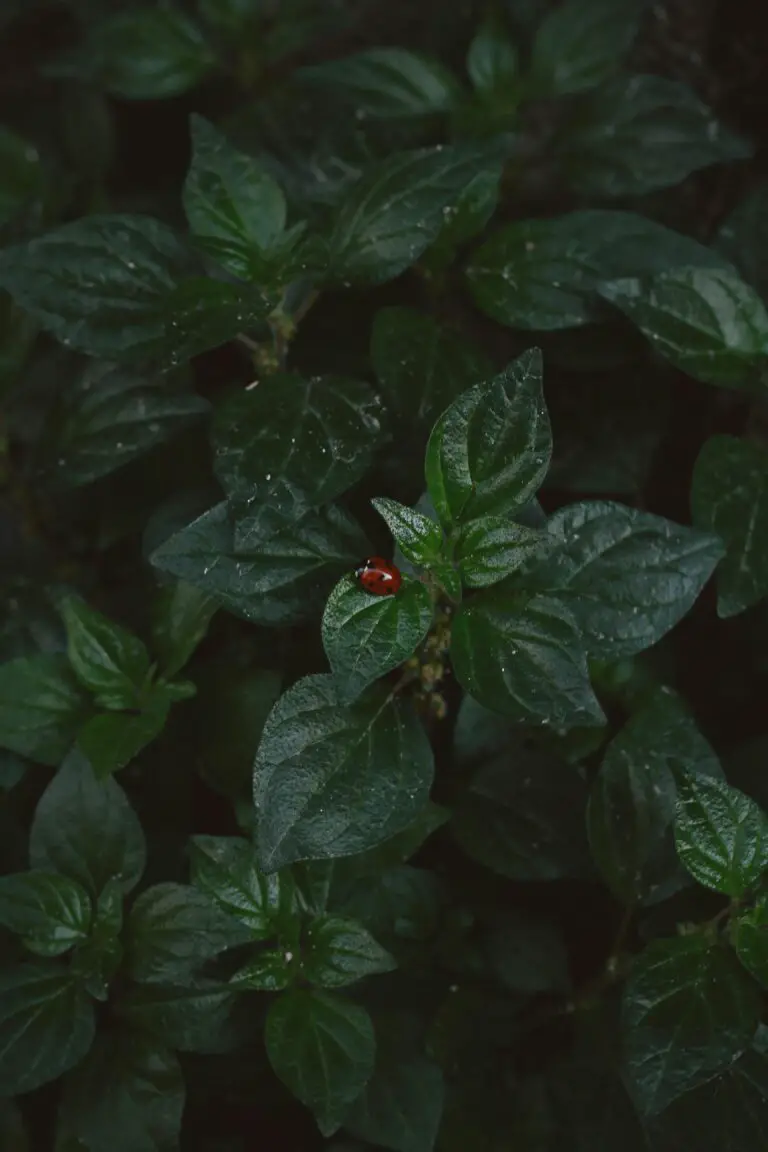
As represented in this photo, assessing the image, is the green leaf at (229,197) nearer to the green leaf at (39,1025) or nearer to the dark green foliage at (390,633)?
the dark green foliage at (390,633)

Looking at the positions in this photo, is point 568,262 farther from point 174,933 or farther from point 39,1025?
point 39,1025

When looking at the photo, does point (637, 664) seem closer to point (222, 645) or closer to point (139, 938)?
point (222, 645)

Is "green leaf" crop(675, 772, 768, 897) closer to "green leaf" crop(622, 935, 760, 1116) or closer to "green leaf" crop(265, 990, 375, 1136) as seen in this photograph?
"green leaf" crop(622, 935, 760, 1116)

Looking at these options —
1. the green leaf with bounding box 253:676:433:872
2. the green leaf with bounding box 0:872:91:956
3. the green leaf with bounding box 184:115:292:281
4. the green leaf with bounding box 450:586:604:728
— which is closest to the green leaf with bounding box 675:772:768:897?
the green leaf with bounding box 450:586:604:728

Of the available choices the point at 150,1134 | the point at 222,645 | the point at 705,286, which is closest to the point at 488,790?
the point at 222,645

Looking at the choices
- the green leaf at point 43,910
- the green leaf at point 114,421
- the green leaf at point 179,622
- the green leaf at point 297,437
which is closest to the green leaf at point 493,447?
the green leaf at point 297,437

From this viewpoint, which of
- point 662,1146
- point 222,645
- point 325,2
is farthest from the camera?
point 325,2
